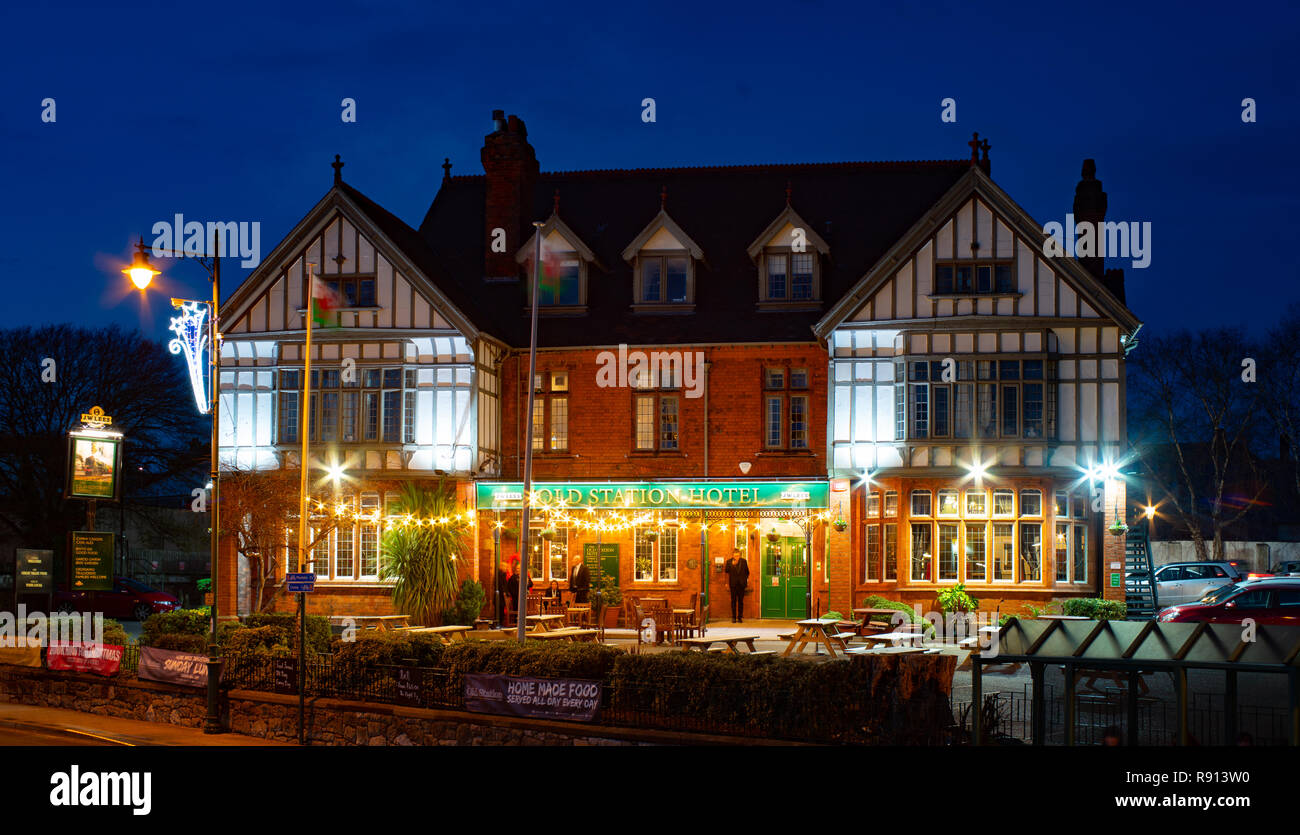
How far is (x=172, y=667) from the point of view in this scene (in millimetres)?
20484

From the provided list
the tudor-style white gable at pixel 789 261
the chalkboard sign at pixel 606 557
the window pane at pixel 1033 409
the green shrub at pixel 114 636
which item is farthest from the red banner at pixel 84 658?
the window pane at pixel 1033 409

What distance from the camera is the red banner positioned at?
2145 cm

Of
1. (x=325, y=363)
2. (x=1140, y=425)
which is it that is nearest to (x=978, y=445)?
(x=325, y=363)

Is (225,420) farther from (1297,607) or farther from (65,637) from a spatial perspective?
(1297,607)

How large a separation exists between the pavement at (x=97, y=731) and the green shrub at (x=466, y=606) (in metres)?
9.25

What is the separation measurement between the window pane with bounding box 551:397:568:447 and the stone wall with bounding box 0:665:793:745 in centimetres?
1359

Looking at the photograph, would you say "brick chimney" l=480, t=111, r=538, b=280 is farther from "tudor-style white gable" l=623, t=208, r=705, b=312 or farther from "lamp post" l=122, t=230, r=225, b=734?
"lamp post" l=122, t=230, r=225, b=734

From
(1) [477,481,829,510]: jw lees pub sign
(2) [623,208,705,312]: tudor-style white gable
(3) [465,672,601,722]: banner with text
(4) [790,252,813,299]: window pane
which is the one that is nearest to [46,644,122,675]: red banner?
(3) [465,672,601,722]: banner with text

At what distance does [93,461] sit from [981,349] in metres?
19.0

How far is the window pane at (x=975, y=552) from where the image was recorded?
96.1 ft

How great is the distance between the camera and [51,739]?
18688 millimetres

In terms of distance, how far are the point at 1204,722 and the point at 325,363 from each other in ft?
71.8

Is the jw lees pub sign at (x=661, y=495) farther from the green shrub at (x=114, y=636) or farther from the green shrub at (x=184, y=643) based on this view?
the green shrub at (x=184, y=643)

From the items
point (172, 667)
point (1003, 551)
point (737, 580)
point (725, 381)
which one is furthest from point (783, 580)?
point (172, 667)
